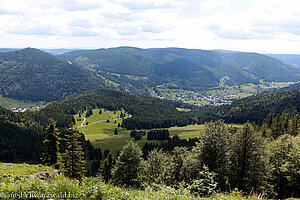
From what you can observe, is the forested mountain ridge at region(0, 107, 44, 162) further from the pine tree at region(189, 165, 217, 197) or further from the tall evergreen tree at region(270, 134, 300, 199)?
the pine tree at region(189, 165, 217, 197)

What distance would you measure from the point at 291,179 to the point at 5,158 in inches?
7204

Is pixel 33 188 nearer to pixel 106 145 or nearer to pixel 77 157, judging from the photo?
pixel 77 157

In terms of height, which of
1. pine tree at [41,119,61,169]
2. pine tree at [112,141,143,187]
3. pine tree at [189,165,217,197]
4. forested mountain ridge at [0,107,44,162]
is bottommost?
forested mountain ridge at [0,107,44,162]

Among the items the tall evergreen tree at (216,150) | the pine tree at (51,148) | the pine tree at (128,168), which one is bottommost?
the pine tree at (128,168)

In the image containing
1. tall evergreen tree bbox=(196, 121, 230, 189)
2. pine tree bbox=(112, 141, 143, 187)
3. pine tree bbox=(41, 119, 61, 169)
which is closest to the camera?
tall evergreen tree bbox=(196, 121, 230, 189)

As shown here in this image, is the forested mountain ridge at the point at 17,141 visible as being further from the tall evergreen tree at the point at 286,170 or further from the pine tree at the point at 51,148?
the tall evergreen tree at the point at 286,170

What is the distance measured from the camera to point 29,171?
79.2 feet

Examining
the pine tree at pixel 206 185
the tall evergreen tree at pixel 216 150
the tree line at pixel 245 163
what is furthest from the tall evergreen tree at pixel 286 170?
the pine tree at pixel 206 185

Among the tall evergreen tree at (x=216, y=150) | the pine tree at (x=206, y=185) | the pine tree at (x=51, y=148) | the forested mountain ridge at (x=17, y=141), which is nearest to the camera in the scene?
the pine tree at (x=206, y=185)

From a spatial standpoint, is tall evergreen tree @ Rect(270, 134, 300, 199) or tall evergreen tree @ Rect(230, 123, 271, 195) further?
tall evergreen tree @ Rect(230, 123, 271, 195)

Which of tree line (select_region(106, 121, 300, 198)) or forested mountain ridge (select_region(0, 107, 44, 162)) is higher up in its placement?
tree line (select_region(106, 121, 300, 198))

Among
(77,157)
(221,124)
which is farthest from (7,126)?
(221,124)

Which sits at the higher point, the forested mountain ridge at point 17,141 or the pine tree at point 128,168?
the pine tree at point 128,168

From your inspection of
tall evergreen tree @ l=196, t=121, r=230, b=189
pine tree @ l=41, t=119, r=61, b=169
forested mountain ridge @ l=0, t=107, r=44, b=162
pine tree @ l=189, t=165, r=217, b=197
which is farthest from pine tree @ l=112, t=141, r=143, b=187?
forested mountain ridge @ l=0, t=107, r=44, b=162
